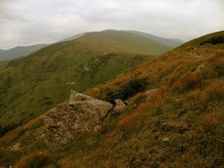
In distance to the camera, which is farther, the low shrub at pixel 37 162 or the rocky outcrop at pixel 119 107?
the rocky outcrop at pixel 119 107

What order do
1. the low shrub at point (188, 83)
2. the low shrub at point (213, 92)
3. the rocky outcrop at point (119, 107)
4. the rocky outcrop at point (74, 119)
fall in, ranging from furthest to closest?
the rocky outcrop at point (119, 107) → the rocky outcrop at point (74, 119) → the low shrub at point (188, 83) → the low shrub at point (213, 92)

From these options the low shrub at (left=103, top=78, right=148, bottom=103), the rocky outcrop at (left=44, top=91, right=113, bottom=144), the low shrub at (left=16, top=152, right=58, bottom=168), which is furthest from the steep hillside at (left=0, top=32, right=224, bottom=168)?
the low shrub at (left=103, top=78, right=148, bottom=103)

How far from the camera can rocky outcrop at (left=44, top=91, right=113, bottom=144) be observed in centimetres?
1988

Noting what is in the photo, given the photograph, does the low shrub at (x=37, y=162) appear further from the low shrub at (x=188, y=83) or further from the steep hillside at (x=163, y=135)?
the low shrub at (x=188, y=83)

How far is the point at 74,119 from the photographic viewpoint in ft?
67.2

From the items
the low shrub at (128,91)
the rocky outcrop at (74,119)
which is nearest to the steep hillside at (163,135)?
the rocky outcrop at (74,119)

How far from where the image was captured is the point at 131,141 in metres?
14.1

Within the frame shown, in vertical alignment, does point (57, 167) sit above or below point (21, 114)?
above

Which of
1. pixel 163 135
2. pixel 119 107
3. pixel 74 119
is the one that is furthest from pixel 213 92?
pixel 74 119

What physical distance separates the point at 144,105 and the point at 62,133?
19.5 ft

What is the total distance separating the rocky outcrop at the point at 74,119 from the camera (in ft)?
65.2

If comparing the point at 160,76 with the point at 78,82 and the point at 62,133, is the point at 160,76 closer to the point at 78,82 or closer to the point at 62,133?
the point at 62,133

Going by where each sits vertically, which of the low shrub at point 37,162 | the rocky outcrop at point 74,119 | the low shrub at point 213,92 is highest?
the low shrub at point 213,92

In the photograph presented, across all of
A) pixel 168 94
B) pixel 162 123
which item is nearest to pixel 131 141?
pixel 162 123
